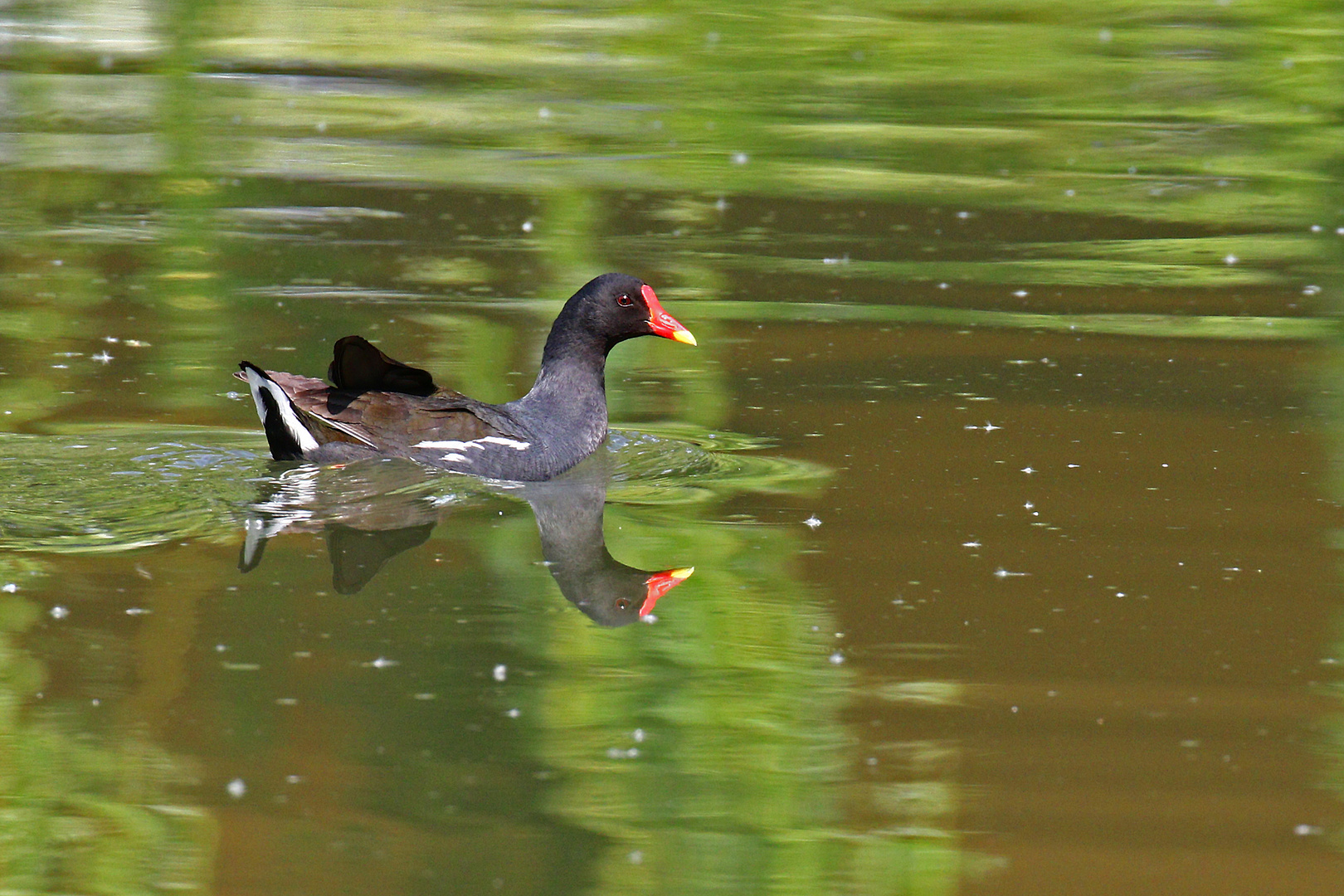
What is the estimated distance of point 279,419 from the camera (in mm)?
7355

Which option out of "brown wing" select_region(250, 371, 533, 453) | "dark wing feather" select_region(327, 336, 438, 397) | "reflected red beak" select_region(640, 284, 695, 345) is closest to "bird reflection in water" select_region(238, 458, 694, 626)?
"brown wing" select_region(250, 371, 533, 453)

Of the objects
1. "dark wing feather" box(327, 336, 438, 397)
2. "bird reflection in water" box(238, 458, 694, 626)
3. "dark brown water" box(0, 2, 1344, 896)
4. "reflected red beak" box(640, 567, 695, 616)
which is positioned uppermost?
"dark wing feather" box(327, 336, 438, 397)

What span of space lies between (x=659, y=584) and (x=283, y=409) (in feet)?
5.86

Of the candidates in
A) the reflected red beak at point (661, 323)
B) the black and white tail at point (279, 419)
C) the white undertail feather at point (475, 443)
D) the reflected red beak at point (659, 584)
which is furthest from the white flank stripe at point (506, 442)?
the reflected red beak at point (659, 584)

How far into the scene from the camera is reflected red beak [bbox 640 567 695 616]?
20.0ft

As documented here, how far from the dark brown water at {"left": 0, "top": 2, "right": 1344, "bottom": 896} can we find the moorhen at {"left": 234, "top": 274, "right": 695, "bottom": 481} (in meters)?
0.12

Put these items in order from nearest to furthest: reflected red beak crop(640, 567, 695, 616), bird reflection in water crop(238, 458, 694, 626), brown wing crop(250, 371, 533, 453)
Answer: reflected red beak crop(640, 567, 695, 616)
bird reflection in water crop(238, 458, 694, 626)
brown wing crop(250, 371, 533, 453)

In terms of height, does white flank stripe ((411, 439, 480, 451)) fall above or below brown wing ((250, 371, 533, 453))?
below

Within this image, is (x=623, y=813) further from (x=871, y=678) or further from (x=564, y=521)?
(x=564, y=521)

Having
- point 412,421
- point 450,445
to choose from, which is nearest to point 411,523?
point 450,445

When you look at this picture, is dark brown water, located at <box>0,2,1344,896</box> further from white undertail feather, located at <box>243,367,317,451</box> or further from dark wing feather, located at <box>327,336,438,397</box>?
dark wing feather, located at <box>327,336,438,397</box>

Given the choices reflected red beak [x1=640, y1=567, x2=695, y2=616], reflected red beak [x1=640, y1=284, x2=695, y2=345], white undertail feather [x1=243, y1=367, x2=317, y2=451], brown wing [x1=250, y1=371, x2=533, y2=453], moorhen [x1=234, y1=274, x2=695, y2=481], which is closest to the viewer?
reflected red beak [x1=640, y1=567, x2=695, y2=616]

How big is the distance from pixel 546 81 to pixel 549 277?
19.9 ft

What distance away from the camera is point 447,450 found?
7.55 meters
